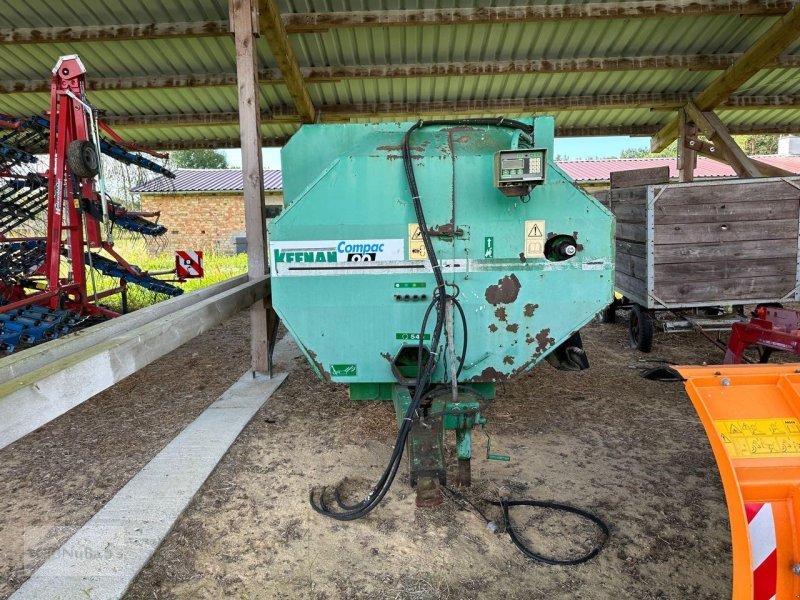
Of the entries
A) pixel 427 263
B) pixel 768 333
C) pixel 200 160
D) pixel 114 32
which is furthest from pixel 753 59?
pixel 200 160

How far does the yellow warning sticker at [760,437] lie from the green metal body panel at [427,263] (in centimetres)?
159

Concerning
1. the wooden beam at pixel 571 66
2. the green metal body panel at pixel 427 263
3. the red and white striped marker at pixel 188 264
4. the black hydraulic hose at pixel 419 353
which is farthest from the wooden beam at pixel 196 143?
the black hydraulic hose at pixel 419 353

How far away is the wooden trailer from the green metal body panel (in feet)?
10.00

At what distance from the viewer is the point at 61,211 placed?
651cm

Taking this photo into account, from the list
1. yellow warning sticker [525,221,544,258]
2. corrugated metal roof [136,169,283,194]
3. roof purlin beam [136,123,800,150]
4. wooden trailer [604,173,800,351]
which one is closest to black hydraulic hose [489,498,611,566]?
yellow warning sticker [525,221,544,258]

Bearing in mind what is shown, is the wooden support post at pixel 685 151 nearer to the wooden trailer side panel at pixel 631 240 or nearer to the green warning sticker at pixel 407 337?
the wooden trailer side panel at pixel 631 240

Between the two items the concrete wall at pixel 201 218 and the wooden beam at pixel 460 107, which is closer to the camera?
the wooden beam at pixel 460 107

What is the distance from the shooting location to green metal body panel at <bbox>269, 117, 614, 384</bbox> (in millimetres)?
3227

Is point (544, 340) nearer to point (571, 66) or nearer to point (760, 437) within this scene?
point (760, 437)

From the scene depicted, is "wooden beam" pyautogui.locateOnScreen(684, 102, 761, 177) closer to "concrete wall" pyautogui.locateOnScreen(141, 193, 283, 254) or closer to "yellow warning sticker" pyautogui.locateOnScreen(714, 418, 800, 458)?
"yellow warning sticker" pyautogui.locateOnScreen(714, 418, 800, 458)

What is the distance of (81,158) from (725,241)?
289 inches

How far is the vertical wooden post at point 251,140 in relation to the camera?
505 centimetres

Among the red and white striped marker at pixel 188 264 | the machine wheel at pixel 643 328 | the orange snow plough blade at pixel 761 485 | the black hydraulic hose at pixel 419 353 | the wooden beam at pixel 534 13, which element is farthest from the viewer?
the red and white striped marker at pixel 188 264

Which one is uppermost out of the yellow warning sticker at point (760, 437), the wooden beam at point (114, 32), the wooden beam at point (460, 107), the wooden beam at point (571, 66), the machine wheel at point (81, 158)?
the wooden beam at point (114, 32)
